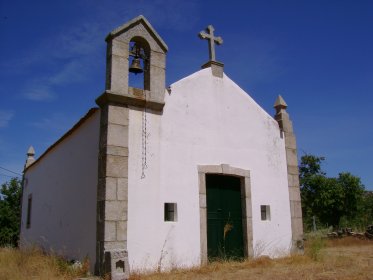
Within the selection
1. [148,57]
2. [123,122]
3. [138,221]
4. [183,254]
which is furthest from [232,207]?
[148,57]

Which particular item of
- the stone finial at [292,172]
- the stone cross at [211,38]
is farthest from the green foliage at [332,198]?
the stone cross at [211,38]

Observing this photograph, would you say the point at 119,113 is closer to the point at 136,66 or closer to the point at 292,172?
the point at 136,66

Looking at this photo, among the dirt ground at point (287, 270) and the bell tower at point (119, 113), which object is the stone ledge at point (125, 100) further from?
the dirt ground at point (287, 270)

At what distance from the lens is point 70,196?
8859 millimetres

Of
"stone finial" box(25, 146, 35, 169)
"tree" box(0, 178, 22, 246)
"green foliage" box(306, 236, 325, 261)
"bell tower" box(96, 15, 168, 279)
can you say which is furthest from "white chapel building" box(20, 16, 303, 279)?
"tree" box(0, 178, 22, 246)

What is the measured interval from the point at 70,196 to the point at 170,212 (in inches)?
104

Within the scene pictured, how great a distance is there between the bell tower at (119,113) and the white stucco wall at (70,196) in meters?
0.55

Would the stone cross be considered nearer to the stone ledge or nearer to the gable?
the gable

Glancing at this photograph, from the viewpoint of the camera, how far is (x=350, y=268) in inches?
292

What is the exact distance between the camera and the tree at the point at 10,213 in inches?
719

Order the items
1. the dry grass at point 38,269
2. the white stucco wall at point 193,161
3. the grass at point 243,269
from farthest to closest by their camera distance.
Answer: the white stucco wall at point 193,161 < the grass at point 243,269 < the dry grass at point 38,269

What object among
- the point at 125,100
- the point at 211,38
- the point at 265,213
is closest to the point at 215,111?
the point at 211,38

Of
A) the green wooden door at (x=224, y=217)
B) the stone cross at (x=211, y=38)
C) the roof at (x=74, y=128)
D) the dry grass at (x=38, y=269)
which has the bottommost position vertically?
the dry grass at (x=38, y=269)

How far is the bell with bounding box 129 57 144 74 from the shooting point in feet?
26.5
